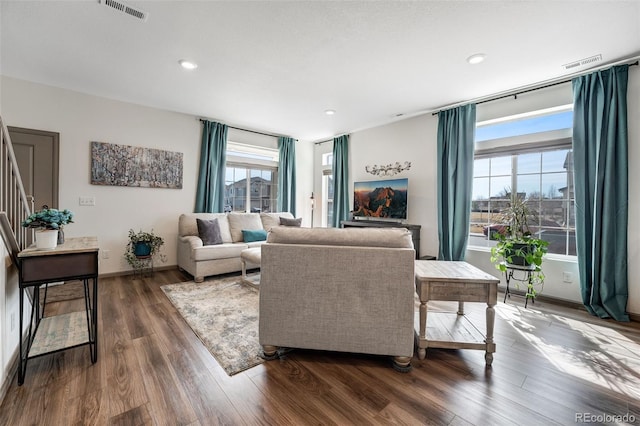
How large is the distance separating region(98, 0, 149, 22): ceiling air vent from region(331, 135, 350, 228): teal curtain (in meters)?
3.91

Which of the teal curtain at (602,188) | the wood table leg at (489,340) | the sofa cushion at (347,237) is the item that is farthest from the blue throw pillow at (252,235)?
the teal curtain at (602,188)

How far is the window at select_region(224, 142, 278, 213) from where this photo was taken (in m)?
5.21

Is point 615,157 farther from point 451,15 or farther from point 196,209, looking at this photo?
point 196,209

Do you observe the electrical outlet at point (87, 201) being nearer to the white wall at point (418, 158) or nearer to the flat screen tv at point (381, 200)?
the flat screen tv at point (381, 200)

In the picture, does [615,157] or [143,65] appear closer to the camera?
[615,157]

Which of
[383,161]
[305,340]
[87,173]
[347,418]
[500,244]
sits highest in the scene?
[383,161]

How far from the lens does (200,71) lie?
2.93 metres

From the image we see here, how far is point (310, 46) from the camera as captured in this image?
243 centimetres

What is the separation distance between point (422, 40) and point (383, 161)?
2.60 metres

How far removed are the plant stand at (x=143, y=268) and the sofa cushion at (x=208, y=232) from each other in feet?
2.65

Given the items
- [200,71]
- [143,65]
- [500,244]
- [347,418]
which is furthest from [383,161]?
[347,418]

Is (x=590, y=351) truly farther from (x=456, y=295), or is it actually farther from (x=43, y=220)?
(x=43, y=220)

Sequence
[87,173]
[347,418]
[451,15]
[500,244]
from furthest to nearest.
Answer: [87,173] < [500,244] < [451,15] < [347,418]

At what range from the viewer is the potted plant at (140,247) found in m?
3.74
